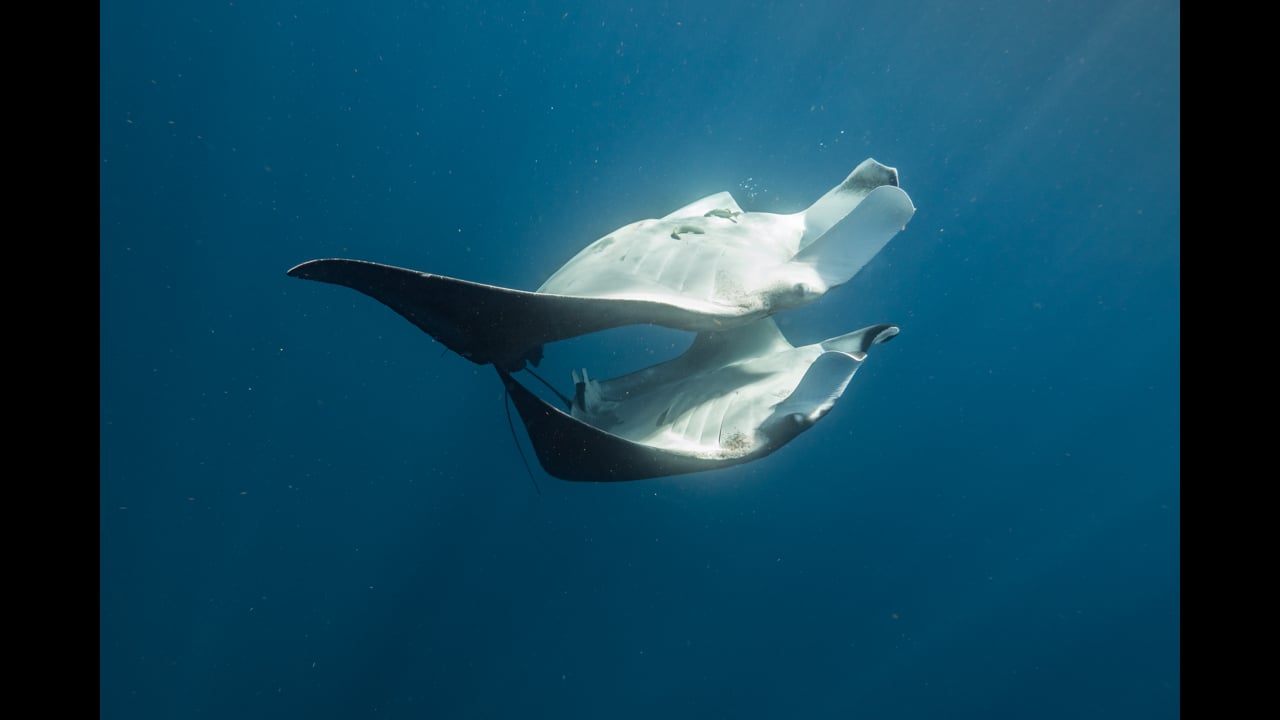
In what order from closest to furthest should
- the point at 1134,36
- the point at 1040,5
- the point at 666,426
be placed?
the point at 666,426 → the point at 1040,5 → the point at 1134,36

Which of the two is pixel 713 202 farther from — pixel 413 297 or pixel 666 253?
pixel 413 297

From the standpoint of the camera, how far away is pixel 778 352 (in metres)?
3.72

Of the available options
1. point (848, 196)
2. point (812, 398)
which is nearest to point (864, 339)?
point (812, 398)

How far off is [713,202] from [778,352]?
2685mm

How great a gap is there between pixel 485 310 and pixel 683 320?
3.32 ft

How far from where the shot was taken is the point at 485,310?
2.88m

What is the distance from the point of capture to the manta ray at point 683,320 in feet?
8.68

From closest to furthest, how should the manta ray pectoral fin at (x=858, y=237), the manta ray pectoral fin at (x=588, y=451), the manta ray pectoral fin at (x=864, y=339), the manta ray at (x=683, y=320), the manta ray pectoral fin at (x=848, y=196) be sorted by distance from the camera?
the manta ray pectoral fin at (x=588, y=451) → the manta ray at (x=683, y=320) → the manta ray pectoral fin at (x=864, y=339) → the manta ray pectoral fin at (x=858, y=237) → the manta ray pectoral fin at (x=848, y=196)

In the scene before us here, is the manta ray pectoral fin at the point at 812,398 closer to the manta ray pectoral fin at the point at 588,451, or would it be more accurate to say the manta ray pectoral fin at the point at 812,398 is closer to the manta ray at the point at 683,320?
the manta ray at the point at 683,320

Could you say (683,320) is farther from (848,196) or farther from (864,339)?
(848,196)

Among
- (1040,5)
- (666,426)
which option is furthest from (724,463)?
(1040,5)

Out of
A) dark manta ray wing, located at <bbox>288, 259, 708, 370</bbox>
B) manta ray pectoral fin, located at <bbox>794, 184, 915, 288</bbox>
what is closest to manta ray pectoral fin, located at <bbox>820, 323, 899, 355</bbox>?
manta ray pectoral fin, located at <bbox>794, 184, 915, 288</bbox>

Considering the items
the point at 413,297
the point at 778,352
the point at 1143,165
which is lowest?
the point at 778,352

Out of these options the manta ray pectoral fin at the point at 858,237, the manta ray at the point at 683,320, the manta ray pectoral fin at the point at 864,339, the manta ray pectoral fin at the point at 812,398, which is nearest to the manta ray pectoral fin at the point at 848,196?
the manta ray at the point at 683,320
